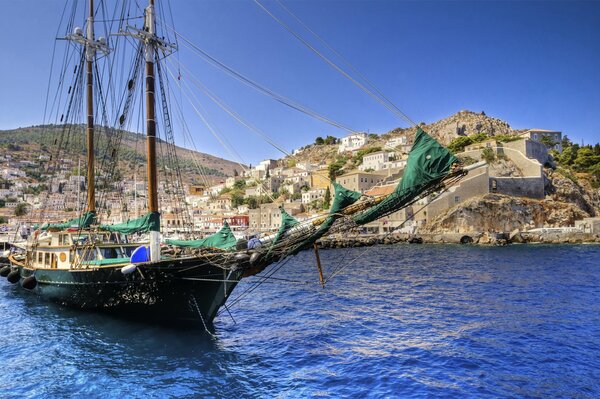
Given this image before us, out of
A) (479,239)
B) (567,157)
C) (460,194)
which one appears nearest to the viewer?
(479,239)

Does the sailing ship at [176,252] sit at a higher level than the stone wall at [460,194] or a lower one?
lower

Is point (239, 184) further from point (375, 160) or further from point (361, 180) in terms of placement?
point (361, 180)

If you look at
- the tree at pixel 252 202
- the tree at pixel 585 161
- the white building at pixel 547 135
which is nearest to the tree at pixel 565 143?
the white building at pixel 547 135

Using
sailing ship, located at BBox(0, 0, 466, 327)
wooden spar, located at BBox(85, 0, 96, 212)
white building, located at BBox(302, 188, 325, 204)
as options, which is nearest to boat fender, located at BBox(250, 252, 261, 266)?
sailing ship, located at BBox(0, 0, 466, 327)

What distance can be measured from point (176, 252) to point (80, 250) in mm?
4244

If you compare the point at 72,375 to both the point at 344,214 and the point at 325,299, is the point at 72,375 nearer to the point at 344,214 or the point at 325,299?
the point at 344,214

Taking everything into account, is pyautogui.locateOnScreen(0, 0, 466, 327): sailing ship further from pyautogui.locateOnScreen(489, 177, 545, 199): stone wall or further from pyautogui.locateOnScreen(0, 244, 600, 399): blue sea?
pyautogui.locateOnScreen(489, 177, 545, 199): stone wall

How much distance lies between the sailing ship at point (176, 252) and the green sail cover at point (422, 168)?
22mm

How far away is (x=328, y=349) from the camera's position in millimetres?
11406

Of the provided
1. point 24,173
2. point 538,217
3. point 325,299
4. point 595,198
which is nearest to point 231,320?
point 325,299

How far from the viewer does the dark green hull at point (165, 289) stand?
39.4 feet

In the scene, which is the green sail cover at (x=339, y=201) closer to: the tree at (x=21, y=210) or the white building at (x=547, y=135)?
the tree at (x=21, y=210)

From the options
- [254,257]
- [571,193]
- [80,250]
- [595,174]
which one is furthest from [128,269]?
[595,174]

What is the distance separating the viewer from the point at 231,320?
48.8ft
